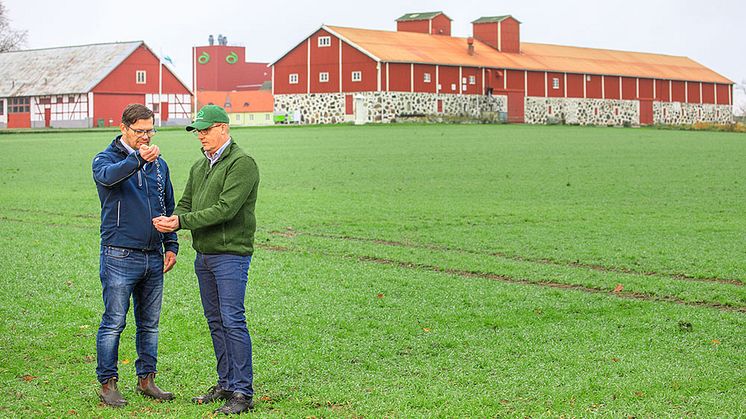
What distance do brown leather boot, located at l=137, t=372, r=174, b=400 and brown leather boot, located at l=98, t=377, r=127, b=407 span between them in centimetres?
24

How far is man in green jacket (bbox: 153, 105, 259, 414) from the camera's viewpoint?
7984mm

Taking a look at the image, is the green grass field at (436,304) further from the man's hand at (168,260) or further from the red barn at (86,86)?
the red barn at (86,86)

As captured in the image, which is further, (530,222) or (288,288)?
(530,222)

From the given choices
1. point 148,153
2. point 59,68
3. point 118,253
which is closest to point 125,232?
point 118,253

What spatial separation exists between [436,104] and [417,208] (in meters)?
59.9

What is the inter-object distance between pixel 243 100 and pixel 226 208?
12472 cm

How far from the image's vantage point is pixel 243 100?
13112cm

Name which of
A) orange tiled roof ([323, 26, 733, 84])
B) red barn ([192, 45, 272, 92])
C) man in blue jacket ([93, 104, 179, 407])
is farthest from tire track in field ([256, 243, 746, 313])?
red barn ([192, 45, 272, 92])

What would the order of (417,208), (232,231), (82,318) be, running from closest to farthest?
(232,231)
(82,318)
(417,208)

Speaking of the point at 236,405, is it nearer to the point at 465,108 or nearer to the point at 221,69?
the point at 465,108

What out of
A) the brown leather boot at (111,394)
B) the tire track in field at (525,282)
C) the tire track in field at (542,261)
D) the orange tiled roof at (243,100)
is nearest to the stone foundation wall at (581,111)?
the orange tiled roof at (243,100)

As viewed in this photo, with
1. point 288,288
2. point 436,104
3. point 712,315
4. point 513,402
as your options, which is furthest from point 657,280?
point 436,104

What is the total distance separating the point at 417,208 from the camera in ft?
75.5

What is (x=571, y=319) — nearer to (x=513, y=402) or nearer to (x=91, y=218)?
(x=513, y=402)
